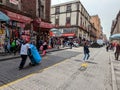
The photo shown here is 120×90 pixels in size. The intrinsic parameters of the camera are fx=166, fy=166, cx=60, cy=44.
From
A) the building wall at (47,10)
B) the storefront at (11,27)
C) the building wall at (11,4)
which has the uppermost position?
the building wall at (47,10)

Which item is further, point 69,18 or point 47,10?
point 69,18

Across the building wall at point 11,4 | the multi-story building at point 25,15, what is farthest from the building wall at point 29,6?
the building wall at point 11,4

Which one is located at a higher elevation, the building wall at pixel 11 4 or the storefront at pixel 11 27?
the building wall at pixel 11 4

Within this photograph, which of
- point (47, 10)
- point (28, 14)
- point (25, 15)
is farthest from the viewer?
point (47, 10)

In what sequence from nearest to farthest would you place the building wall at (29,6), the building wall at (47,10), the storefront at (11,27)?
the storefront at (11,27), the building wall at (29,6), the building wall at (47,10)

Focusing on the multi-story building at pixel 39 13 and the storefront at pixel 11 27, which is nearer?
the storefront at pixel 11 27

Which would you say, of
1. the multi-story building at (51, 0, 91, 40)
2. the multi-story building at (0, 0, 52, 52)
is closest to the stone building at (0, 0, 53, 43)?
the multi-story building at (0, 0, 52, 52)

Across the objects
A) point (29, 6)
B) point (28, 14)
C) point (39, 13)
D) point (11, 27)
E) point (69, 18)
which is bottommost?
point (11, 27)

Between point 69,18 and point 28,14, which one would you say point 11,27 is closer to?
point 28,14

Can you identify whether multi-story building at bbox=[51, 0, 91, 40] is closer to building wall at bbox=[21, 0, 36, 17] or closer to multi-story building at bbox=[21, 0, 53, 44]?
multi-story building at bbox=[21, 0, 53, 44]

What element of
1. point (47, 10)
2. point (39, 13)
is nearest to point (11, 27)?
point (39, 13)

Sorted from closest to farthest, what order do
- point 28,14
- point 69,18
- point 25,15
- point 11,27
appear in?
1. point 11,27
2. point 25,15
3. point 28,14
4. point 69,18

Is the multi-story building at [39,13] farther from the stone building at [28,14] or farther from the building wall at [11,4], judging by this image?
the building wall at [11,4]

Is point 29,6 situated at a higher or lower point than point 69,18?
lower
